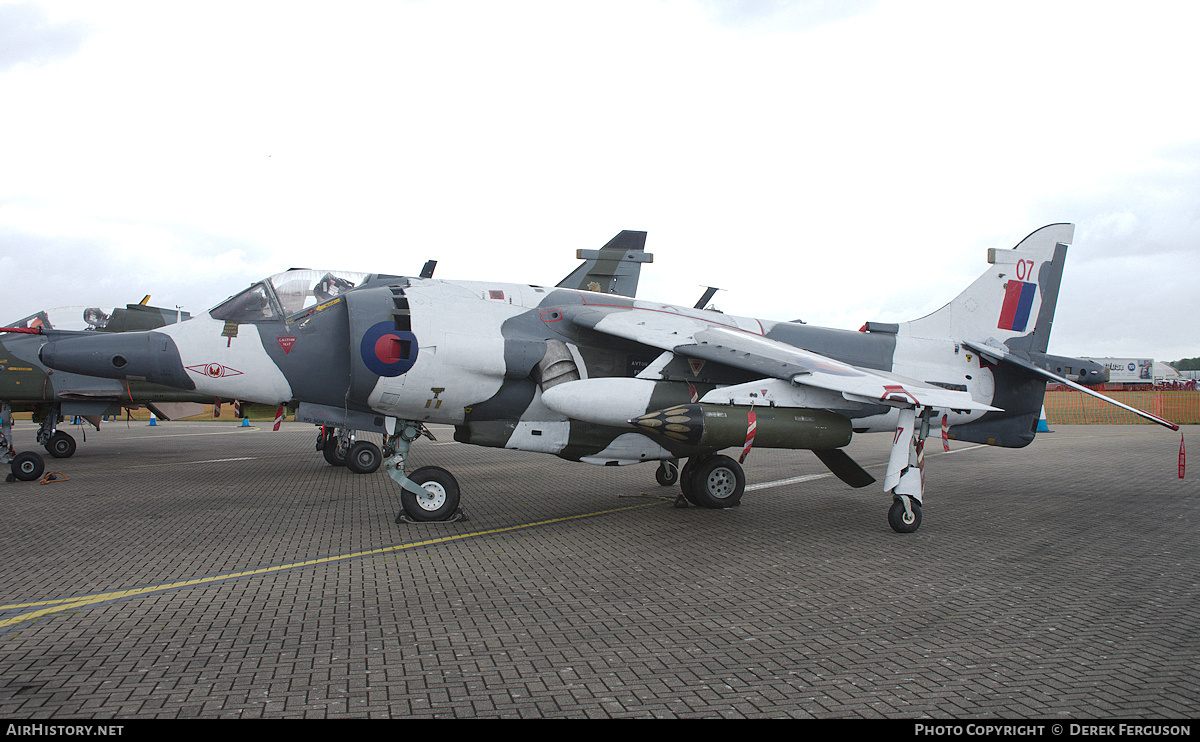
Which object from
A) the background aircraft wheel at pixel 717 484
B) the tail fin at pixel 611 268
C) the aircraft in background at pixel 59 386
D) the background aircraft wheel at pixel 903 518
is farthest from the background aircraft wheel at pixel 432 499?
the tail fin at pixel 611 268

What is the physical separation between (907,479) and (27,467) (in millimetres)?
14052

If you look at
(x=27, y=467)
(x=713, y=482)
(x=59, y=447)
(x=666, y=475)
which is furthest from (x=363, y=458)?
(x=59, y=447)

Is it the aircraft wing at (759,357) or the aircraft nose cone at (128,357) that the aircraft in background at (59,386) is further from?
the aircraft wing at (759,357)

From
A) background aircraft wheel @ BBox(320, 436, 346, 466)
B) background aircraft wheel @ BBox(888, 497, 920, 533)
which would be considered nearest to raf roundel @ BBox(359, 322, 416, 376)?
background aircraft wheel @ BBox(888, 497, 920, 533)

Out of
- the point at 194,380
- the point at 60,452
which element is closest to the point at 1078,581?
the point at 194,380

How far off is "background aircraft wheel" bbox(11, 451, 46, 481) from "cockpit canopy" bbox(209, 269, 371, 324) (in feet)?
22.1

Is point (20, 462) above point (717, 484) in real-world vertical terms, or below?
below

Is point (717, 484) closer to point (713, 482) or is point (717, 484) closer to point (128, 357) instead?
point (713, 482)

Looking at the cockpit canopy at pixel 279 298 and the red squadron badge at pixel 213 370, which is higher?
the cockpit canopy at pixel 279 298

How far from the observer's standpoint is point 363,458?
13602mm

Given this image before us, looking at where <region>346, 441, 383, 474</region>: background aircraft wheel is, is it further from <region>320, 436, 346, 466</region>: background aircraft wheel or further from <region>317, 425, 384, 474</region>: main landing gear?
<region>320, 436, 346, 466</region>: background aircraft wheel

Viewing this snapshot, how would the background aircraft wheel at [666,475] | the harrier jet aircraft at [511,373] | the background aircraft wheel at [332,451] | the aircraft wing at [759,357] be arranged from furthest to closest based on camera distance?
the background aircraft wheel at [332,451], the background aircraft wheel at [666,475], the harrier jet aircraft at [511,373], the aircraft wing at [759,357]

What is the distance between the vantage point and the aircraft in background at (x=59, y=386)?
1297cm

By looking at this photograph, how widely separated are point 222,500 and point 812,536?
323 inches
